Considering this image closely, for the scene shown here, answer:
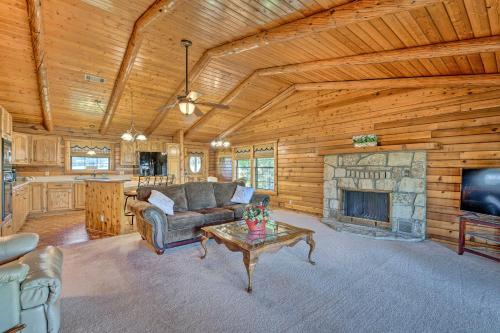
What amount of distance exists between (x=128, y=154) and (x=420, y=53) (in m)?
A: 8.02

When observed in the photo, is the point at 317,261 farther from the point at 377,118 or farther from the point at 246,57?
the point at 246,57

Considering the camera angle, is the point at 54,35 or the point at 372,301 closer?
the point at 372,301

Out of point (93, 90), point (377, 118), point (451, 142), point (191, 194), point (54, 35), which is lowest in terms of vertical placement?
point (191, 194)

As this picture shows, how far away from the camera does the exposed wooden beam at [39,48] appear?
3.41 metres

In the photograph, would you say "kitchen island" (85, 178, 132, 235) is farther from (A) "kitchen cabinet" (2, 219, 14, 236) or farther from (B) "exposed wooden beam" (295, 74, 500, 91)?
(B) "exposed wooden beam" (295, 74, 500, 91)

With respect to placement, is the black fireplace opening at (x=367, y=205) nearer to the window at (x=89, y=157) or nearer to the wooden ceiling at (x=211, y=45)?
the wooden ceiling at (x=211, y=45)

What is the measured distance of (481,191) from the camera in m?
3.54

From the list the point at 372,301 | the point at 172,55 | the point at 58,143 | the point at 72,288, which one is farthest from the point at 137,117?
the point at 372,301

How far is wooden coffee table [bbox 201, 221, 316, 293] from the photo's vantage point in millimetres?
2596

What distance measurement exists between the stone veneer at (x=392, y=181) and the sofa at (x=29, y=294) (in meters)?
Result: 5.15

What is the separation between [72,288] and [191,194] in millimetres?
2341

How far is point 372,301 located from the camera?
237 centimetres

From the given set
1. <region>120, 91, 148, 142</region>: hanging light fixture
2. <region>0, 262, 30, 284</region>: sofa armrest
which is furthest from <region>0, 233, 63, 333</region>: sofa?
<region>120, 91, 148, 142</region>: hanging light fixture

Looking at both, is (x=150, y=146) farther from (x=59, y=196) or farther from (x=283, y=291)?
(x=283, y=291)
